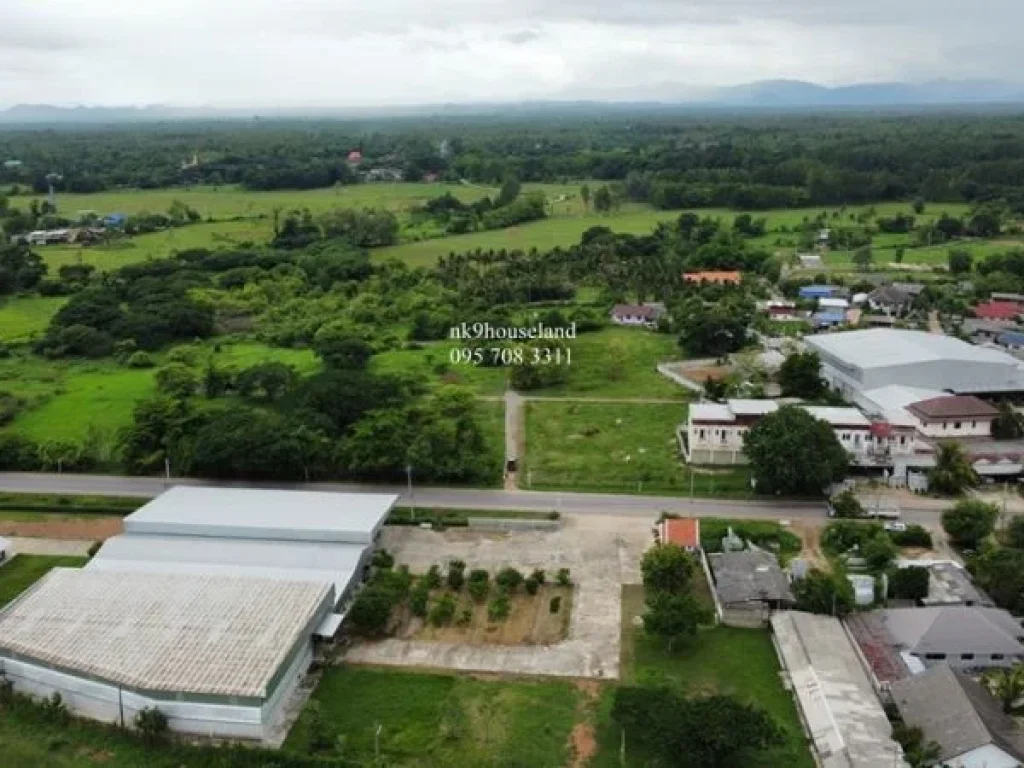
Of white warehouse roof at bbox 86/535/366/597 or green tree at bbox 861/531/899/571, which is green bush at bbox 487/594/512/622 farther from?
green tree at bbox 861/531/899/571

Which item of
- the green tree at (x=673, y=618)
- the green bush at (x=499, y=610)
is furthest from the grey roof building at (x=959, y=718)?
the green bush at (x=499, y=610)

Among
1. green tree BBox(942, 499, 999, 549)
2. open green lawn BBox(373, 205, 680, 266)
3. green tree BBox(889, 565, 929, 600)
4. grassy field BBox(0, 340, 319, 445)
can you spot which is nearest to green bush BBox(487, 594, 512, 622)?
green tree BBox(889, 565, 929, 600)

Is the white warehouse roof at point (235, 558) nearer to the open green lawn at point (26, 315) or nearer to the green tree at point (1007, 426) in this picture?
the green tree at point (1007, 426)

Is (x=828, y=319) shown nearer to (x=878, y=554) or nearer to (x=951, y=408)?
(x=951, y=408)

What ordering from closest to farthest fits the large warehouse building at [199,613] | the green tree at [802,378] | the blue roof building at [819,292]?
1. the large warehouse building at [199,613]
2. the green tree at [802,378]
3. the blue roof building at [819,292]

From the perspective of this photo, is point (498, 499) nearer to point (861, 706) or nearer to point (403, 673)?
point (403, 673)

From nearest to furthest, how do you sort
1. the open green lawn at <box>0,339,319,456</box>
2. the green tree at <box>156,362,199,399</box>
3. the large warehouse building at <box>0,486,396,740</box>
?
the large warehouse building at <box>0,486,396,740</box> → the open green lawn at <box>0,339,319,456</box> → the green tree at <box>156,362,199,399</box>

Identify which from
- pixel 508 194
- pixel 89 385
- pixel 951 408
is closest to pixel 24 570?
pixel 89 385
